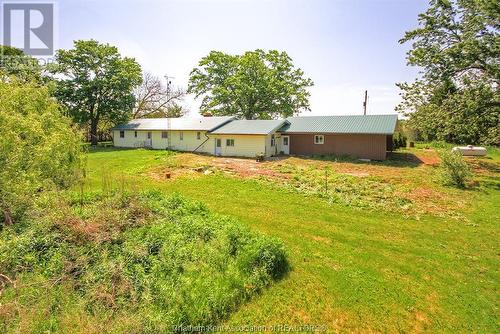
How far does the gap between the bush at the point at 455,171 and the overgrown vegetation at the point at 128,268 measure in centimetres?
1365

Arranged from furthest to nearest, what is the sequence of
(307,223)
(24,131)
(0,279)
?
(307,223) < (24,131) < (0,279)

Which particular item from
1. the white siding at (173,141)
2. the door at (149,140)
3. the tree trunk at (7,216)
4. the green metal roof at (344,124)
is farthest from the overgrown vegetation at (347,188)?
the door at (149,140)

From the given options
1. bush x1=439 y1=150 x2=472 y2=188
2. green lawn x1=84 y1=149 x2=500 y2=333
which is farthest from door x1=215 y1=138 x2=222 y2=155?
bush x1=439 y1=150 x2=472 y2=188

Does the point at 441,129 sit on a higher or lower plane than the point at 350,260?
higher

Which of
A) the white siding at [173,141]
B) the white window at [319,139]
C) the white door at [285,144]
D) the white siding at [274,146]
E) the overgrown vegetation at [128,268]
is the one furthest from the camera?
the white siding at [173,141]

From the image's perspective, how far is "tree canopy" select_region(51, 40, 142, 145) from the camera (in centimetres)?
3281

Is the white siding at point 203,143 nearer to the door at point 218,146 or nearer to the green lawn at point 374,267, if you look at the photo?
the door at point 218,146

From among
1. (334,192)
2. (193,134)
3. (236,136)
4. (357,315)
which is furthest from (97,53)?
(357,315)

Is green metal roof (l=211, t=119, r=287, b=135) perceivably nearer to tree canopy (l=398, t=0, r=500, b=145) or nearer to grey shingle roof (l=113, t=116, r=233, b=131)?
grey shingle roof (l=113, t=116, r=233, b=131)

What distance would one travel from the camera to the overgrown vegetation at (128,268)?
5297 millimetres

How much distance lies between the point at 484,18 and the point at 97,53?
36.2m

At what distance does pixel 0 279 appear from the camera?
626cm

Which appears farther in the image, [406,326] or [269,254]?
[269,254]

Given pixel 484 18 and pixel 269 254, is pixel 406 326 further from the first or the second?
pixel 484 18
